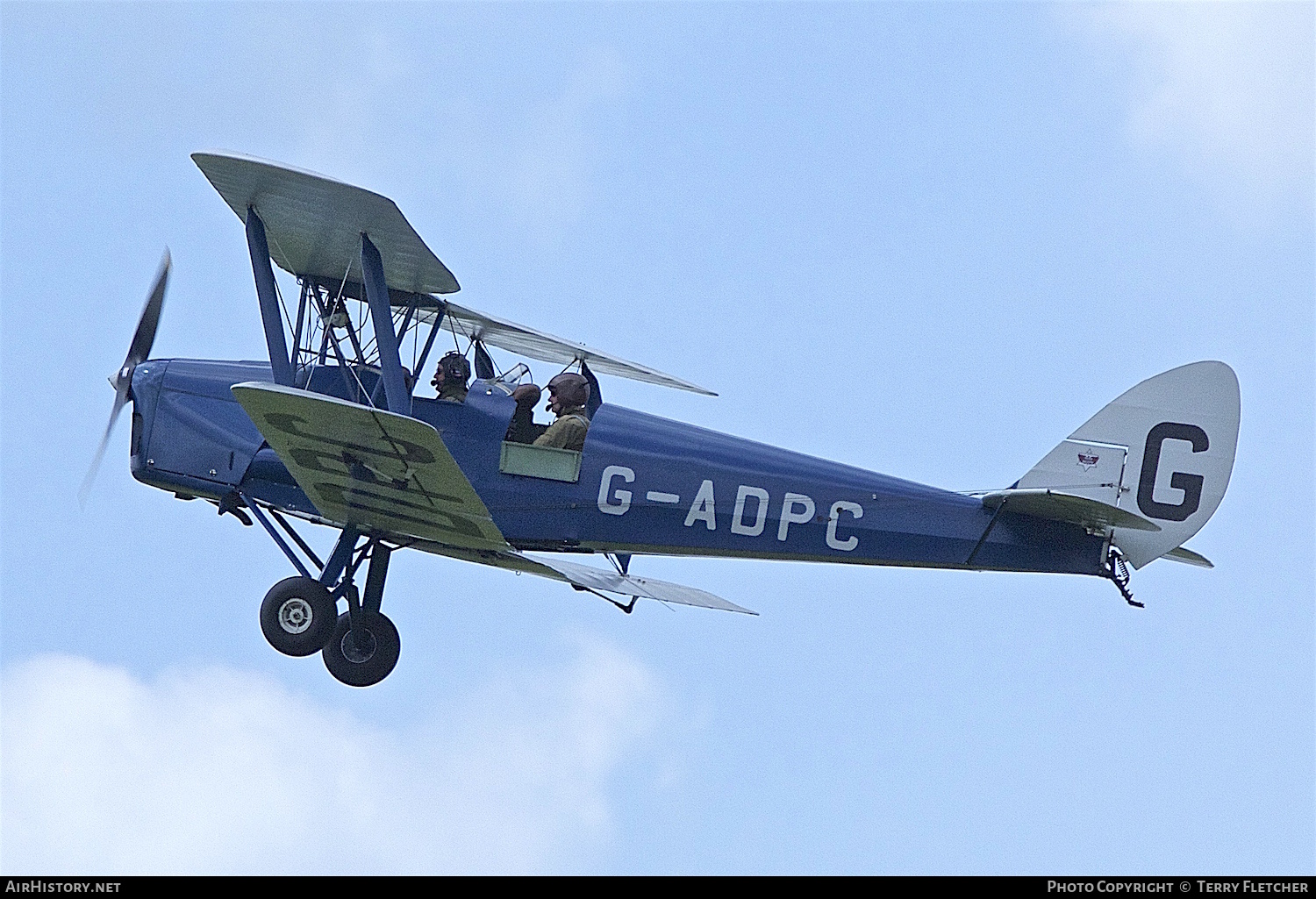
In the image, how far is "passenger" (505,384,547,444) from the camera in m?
11.6

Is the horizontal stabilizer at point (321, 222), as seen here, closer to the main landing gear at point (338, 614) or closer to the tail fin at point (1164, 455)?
the main landing gear at point (338, 614)

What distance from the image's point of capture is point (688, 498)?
11.6 metres

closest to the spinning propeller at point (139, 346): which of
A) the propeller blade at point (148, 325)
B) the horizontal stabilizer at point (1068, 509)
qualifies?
the propeller blade at point (148, 325)

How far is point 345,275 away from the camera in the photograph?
38.2ft

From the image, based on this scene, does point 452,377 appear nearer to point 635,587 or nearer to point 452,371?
point 452,371

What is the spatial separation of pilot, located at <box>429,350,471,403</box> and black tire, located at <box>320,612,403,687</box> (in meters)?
1.68

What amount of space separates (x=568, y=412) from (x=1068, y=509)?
11.0 feet

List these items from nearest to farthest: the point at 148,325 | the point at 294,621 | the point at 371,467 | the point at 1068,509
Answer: the point at 371,467 → the point at 1068,509 → the point at 294,621 → the point at 148,325

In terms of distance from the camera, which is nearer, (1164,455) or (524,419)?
(1164,455)

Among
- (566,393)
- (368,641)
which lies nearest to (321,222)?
(566,393)

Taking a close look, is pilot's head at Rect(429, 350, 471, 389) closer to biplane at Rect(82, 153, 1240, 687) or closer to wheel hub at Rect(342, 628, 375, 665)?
biplane at Rect(82, 153, 1240, 687)

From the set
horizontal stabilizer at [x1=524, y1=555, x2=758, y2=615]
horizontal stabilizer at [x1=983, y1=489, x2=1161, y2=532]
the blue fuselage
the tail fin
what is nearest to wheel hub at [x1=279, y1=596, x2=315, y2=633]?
the blue fuselage

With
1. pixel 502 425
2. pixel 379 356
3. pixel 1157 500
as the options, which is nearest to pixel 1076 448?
pixel 1157 500
